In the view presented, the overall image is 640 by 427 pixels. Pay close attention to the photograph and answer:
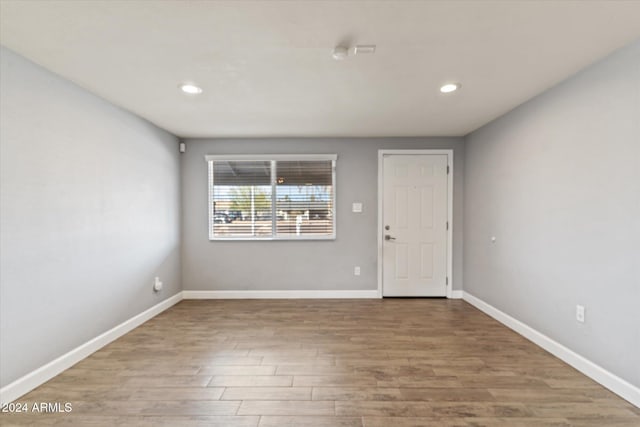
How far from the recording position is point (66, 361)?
7.68ft

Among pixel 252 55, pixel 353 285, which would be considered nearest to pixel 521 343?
pixel 353 285

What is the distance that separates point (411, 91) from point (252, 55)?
1450 millimetres

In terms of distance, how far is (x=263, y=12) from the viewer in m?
1.61

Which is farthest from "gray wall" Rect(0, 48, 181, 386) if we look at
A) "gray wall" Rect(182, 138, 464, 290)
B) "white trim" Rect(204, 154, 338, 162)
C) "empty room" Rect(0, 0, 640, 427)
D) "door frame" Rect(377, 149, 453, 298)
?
"door frame" Rect(377, 149, 453, 298)

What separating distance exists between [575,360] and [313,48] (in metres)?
3.16

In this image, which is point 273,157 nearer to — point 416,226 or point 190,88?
point 190,88

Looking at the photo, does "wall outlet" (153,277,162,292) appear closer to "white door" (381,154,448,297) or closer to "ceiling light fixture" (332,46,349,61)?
"white door" (381,154,448,297)

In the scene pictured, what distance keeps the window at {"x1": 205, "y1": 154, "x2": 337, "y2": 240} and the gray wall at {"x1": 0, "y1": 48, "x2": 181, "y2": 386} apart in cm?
98

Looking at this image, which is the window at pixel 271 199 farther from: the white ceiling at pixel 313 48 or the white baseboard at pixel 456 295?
the white baseboard at pixel 456 295

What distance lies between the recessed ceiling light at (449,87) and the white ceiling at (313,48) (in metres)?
0.07

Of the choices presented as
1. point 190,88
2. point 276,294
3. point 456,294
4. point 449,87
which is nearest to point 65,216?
point 190,88

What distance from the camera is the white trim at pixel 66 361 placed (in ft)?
6.39

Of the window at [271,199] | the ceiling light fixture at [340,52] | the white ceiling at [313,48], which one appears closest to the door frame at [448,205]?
the window at [271,199]

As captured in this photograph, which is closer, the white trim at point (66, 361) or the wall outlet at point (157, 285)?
the white trim at point (66, 361)
